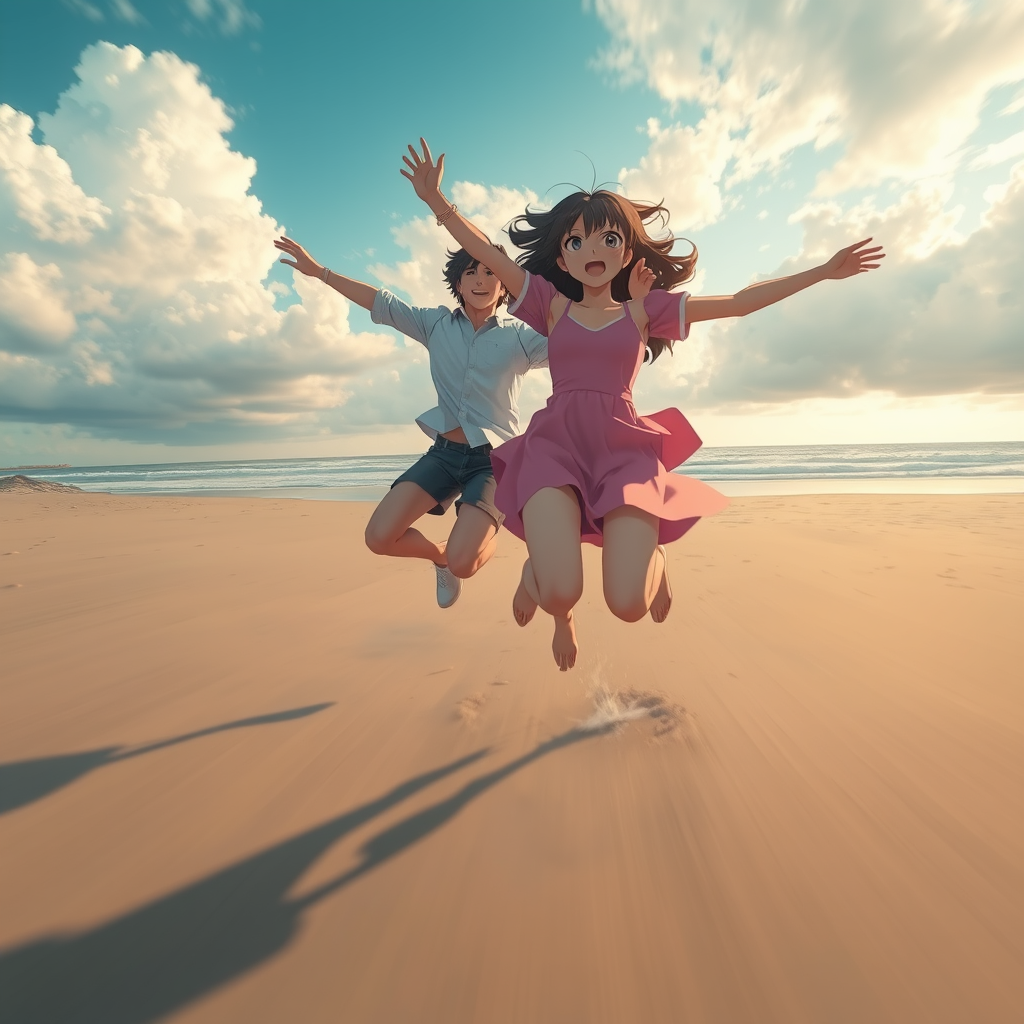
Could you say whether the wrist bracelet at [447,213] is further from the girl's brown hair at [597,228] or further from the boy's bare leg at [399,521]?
the boy's bare leg at [399,521]

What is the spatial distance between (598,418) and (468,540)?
46.8 inches

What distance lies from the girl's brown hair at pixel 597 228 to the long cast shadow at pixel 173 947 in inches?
108

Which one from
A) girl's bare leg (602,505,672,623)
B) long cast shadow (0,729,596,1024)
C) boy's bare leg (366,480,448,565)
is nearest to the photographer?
long cast shadow (0,729,596,1024)

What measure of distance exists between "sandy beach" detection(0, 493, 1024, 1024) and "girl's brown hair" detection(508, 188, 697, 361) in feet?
6.39

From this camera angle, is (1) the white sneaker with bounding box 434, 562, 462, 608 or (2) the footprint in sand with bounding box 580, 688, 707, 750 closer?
(2) the footprint in sand with bounding box 580, 688, 707, 750

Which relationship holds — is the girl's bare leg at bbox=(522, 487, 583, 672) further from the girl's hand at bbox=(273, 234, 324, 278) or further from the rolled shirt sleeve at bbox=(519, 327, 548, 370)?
the girl's hand at bbox=(273, 234, 324, 278)

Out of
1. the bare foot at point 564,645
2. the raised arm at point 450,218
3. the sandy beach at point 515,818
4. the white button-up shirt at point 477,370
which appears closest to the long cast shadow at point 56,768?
the sandy beach at point 515,818

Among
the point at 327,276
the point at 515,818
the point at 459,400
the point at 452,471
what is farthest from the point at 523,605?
the point at 327,276

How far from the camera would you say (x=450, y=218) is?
2.95 m

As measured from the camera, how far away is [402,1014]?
1317mm

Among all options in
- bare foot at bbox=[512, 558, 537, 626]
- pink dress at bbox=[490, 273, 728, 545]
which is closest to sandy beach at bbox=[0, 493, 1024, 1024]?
bare foot at bbox=[512, 558, 537, 626]

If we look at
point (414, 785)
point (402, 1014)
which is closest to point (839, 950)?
point (402, 1014)

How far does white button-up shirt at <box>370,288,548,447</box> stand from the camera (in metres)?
3.66

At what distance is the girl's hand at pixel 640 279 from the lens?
3.07 meters
